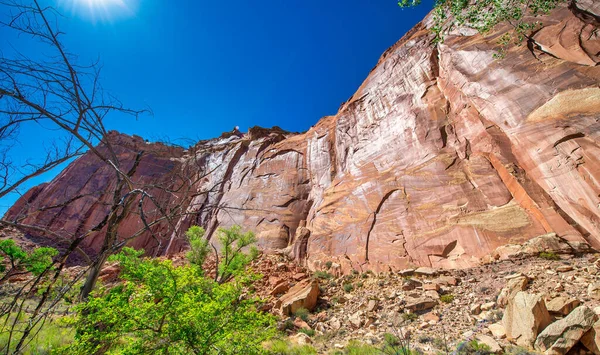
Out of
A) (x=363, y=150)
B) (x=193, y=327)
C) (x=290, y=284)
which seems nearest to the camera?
(x=193, y=327)

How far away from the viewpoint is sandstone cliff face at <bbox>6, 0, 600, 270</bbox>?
10.3 metres

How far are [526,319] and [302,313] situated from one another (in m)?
7.36

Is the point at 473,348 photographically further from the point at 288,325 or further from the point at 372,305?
the point at 288,325

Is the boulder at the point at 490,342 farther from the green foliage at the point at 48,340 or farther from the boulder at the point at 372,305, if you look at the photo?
the green foliage at the point at 48,340

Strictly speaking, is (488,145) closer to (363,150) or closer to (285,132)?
(363,150)

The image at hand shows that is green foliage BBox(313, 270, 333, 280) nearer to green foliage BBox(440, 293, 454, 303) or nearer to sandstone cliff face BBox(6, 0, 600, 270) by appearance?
sandstone cliff face BBox(6, 0, 600, 270)

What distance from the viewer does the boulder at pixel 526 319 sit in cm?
574

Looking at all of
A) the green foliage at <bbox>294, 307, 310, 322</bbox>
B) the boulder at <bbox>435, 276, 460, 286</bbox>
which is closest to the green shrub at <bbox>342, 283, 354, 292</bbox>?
the green foliage at <bbox>294, 307, 310, 322</bbox>

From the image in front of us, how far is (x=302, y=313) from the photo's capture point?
10992 mm

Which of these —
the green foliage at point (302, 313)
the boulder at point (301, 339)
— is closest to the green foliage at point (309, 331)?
the boulder at point (301, 339)

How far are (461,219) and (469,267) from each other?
218 centimetres

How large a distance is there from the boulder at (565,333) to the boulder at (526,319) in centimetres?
24

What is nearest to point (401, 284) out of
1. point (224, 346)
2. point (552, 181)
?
point (552, 181)

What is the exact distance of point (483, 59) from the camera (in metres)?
14.8
